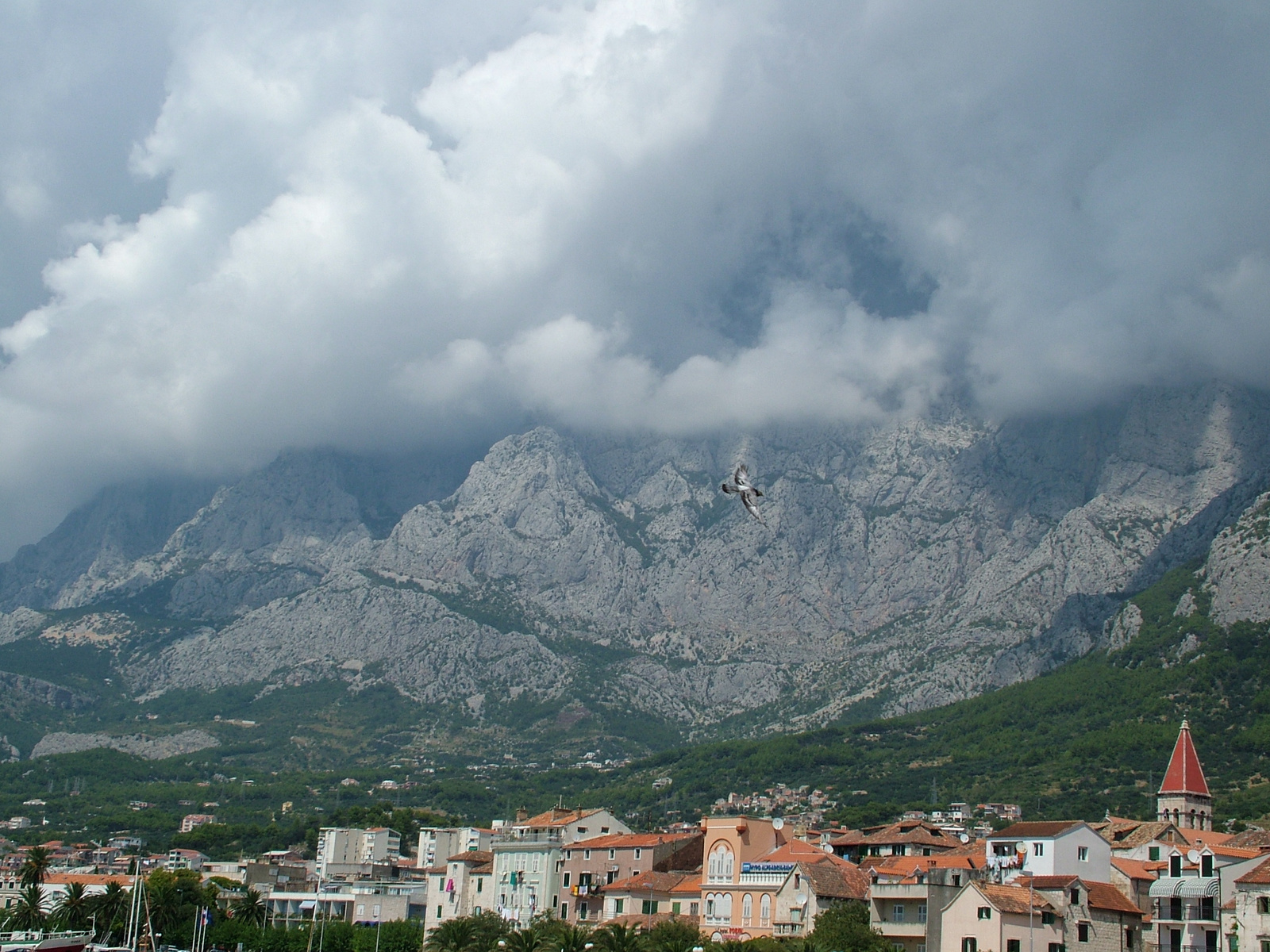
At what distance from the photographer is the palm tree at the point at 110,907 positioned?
4926 inches

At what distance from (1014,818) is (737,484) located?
432 feet

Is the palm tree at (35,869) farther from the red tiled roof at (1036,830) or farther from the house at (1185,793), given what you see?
the house at (1185,793)

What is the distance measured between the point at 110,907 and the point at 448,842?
36.8 metres

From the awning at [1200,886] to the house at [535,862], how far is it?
48157 millimetres

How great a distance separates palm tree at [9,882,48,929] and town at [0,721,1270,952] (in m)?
0.22

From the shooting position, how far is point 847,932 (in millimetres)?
Result: 77312

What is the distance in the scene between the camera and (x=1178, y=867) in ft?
262

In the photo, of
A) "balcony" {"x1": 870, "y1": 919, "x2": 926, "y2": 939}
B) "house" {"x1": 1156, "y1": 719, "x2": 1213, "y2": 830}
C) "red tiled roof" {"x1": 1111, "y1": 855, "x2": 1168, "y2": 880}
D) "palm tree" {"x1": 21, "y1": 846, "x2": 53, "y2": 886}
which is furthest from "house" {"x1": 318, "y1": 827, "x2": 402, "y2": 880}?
"red tiled roof" {"x1": 1111, "y1": 855, "x2": 1168, "y2": 880}

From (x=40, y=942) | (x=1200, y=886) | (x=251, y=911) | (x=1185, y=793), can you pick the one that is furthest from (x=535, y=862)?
(x=1185, y=793)

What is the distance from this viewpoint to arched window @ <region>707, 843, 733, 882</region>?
93.9m

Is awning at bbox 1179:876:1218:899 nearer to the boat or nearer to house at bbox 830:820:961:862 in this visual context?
house at bbox 830:820:961:862

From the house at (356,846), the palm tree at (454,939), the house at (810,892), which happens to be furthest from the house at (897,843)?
the house at (356,846)

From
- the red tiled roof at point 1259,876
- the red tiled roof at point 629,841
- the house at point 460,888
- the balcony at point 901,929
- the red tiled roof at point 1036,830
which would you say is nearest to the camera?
the red tiled roof at point 1259,876

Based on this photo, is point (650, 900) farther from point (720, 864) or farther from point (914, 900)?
point (914, 900)
